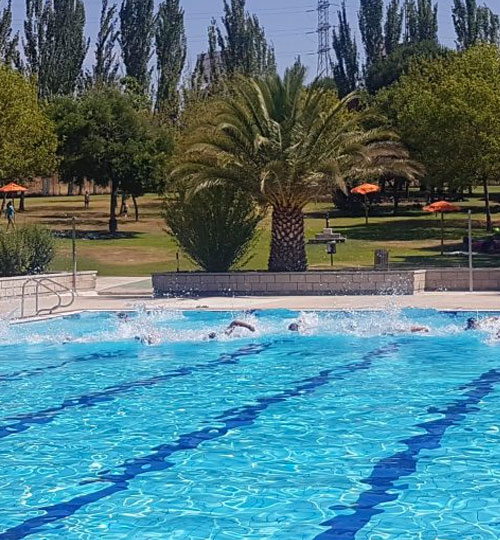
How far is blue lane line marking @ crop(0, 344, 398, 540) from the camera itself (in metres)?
6.78

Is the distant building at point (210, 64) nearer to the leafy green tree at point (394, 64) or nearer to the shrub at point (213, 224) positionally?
the leafy green tree at point (394, 64)

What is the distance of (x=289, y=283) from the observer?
2316cm

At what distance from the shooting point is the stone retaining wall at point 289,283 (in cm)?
2261

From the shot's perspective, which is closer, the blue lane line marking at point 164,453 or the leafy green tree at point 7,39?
the blue lane line marking at point 164,453

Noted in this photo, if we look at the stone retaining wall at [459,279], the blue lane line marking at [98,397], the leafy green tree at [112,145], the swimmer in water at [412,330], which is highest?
the leafy green tree at [112,145]

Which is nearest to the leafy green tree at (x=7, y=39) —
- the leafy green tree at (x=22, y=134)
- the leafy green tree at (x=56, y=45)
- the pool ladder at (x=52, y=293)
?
the leafy green tree at (x=56, y=45)

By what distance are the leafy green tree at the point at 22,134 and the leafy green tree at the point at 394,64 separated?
34330 mm

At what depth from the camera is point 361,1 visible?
76.2 metres

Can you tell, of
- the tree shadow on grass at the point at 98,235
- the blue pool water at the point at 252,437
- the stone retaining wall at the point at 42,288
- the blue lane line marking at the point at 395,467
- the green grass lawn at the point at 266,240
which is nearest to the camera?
the blue lane line marking at the point at 395,467

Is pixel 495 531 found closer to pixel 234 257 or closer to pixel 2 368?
pixel 2 368

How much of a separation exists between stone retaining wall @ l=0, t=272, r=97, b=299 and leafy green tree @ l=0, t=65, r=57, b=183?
15.1 meters

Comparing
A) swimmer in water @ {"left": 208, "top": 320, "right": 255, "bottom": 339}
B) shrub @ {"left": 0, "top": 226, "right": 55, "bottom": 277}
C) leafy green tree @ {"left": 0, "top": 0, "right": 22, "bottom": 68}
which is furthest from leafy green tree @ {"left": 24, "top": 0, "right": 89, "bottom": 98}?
swimmer in water @ {"left": 208, "top": 320, "right": 255, "bottom": 339}

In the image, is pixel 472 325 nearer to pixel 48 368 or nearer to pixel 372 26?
pixel 48 368

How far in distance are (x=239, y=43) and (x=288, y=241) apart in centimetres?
5354
